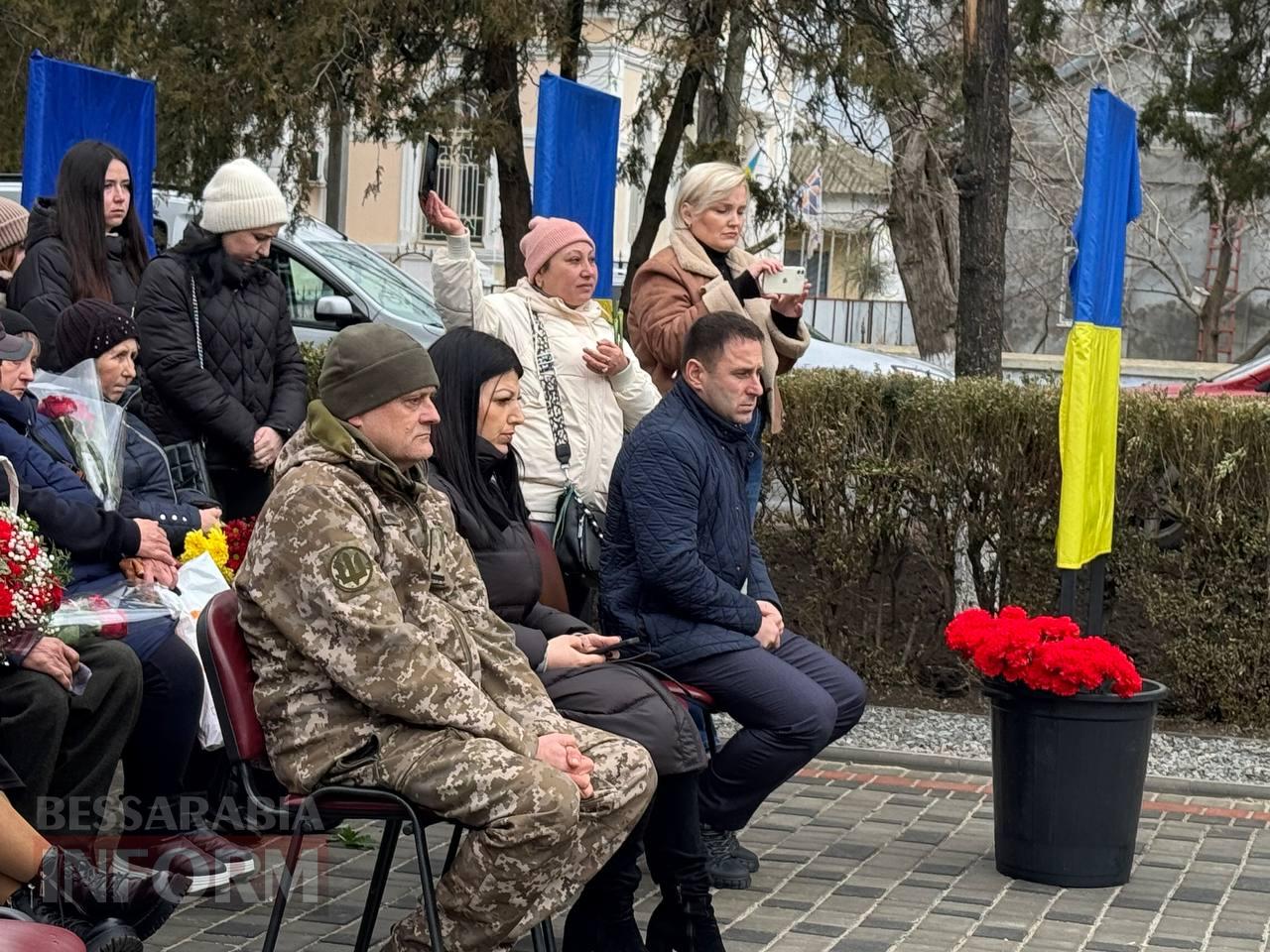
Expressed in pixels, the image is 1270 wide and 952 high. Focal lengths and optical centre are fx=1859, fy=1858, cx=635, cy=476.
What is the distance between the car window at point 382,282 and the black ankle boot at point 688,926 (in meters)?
8.90

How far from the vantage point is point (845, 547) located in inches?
328

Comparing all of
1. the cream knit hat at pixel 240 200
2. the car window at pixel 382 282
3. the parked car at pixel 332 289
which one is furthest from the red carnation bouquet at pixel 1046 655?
the car window at pixel 382 282

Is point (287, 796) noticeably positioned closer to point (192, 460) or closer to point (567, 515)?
point (567, 515)

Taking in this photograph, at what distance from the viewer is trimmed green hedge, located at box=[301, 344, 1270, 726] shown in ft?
26.0

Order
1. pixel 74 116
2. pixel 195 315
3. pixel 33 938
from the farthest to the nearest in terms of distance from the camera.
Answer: pixel 74 116 → pixel 195 315 → pixel 33 938

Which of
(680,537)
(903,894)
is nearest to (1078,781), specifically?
(903,894)

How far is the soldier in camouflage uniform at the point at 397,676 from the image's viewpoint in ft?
13.2

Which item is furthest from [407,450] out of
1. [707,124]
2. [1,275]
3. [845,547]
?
[707,124]

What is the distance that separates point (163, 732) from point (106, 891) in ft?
2.35

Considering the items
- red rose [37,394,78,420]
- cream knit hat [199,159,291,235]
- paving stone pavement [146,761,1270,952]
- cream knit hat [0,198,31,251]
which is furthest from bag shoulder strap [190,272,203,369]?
paving stone pavement [146,761,1270,952]

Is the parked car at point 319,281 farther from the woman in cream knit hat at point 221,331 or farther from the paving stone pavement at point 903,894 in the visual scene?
the paving stone pavement at point 903,894

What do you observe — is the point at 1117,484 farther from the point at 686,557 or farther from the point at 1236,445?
the point at 686,557

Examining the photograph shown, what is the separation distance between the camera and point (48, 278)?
21.2 ft

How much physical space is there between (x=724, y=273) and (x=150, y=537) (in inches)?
90.5
